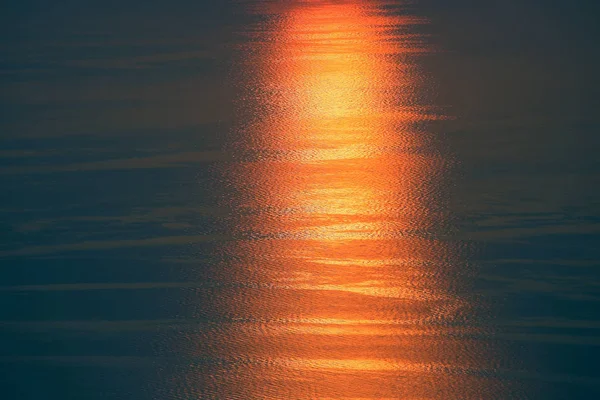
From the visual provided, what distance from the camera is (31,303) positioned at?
343 cm

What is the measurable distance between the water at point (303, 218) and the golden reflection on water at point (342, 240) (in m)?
0.01

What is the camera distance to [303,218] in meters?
4.11

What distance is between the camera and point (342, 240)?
12.7ft

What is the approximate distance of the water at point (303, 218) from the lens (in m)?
3.00

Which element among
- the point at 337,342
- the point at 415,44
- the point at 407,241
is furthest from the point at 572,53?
the point at 337,342

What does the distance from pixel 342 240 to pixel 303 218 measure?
28 cm

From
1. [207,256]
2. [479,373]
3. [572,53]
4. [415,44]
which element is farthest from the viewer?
[415,44]

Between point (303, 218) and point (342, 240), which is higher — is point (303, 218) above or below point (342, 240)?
above

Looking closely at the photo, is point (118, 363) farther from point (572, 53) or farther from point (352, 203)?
point (572, 53)

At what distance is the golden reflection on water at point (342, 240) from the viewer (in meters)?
2.95

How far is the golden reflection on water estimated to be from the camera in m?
2.95

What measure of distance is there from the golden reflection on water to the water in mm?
11

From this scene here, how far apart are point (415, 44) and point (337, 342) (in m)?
4.31

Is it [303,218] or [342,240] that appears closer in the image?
[342,240]
